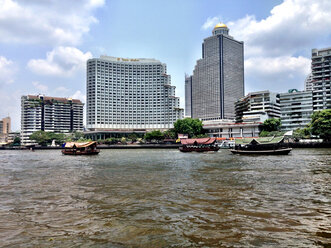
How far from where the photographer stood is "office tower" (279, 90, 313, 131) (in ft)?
338

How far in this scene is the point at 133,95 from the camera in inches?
6570

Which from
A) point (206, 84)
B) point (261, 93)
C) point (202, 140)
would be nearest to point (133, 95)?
point (206, 84)

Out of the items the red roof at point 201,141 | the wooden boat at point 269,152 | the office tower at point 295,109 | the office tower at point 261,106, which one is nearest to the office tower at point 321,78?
the office tower at point 295,109

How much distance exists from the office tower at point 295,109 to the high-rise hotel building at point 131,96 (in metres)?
67.6

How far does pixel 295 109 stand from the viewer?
107 meters

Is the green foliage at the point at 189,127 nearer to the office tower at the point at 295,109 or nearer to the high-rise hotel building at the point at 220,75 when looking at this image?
the office tower at the point at 295,109

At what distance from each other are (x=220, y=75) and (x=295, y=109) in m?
75.5

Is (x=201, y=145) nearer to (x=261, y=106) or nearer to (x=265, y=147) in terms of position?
(x=265, y=147)

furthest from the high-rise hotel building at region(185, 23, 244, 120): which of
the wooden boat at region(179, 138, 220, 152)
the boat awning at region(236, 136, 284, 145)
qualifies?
the boat awning at region(236, 136, 284, 145)

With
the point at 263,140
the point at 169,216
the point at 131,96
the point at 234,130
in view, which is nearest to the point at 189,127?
the point at 234,130

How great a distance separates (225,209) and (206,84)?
7146 inches

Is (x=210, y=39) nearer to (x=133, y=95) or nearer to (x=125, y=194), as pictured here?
(x=133, y=95)

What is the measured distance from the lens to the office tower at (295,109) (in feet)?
338

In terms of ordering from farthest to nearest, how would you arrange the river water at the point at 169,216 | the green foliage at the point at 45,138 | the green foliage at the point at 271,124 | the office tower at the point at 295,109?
the green foliage at the point at 45,138 → the office tower at the point at 295,109 → the green foliage at the point at 271,124 → the river water at the point at 169,216
